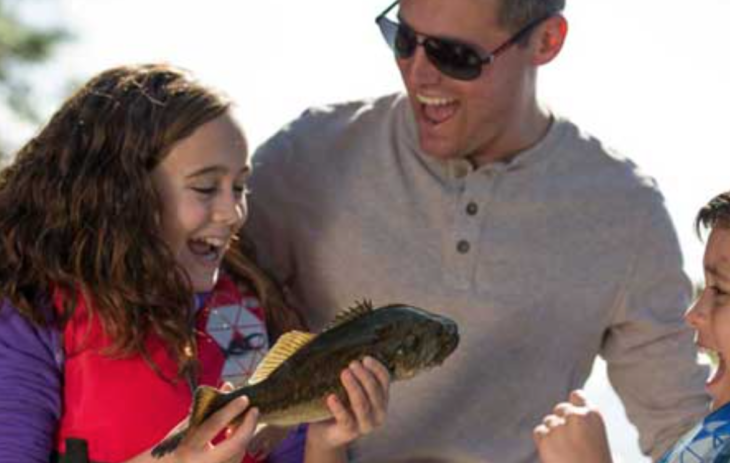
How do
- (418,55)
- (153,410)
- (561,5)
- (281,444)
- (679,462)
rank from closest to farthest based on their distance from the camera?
(679,462), (153,410), (281,444), (418,55), (561,5)

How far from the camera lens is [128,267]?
3416 millimetres

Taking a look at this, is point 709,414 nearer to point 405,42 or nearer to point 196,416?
point 196,416

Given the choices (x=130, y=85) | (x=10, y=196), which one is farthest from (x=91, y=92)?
(x=10, y=196)

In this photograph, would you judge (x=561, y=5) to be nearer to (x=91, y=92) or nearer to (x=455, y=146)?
(x=455, y=146)

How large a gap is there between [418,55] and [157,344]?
1.12 metres

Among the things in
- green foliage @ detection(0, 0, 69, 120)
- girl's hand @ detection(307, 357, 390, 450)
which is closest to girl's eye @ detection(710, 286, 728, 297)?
girl's hand @ detection(307, 357, 390, 450)

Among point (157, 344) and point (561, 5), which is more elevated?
point (561, 5)

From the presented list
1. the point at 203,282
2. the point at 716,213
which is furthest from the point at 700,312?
the point at 203,282

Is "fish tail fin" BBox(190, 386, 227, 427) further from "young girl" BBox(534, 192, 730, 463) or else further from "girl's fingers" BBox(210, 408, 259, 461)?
"young girl" BBox(534, 192, 730, 463)

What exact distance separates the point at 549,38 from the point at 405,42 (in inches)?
19.8

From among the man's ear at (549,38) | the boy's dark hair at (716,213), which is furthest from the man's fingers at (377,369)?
the man's ear at (549,38)

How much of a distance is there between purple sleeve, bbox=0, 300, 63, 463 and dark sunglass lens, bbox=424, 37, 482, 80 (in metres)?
1.32

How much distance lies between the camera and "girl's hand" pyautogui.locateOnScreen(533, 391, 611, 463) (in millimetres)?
2898

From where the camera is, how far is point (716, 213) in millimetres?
3123
